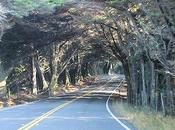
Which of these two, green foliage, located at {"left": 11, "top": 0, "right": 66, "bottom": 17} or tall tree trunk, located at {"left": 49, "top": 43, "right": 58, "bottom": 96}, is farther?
tall tree trunk, located at {"left": 49, "top": 43, "right": 58, "bottom": 96}

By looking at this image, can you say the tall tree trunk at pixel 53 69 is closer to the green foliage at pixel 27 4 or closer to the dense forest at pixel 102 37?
the dense forest at pixel 102 37

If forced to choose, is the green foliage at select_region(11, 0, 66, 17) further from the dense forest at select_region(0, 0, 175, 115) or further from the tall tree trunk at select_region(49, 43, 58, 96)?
the tall tree trunk at select_region(49, 43, 58, 96)

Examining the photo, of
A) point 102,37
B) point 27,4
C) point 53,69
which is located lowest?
point 53,69

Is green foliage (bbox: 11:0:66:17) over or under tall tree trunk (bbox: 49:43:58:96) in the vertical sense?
over

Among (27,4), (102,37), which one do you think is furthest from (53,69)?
(27,4)

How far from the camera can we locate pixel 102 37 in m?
54.1

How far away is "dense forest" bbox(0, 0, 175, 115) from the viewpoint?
88.9ft

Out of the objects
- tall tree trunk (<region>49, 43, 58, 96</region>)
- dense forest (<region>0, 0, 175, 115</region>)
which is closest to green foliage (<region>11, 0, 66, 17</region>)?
dense forest (<region>0, 0, 175, 115</region>)

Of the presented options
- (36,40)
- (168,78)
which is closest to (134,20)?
(168,78)

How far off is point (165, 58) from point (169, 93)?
4.08 metres

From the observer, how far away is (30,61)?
63219mm

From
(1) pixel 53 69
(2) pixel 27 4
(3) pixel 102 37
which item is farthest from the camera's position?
(1) pixel 53 69

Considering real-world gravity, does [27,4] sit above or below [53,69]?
above

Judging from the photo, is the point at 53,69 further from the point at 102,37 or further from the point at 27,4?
the point at 27,4
